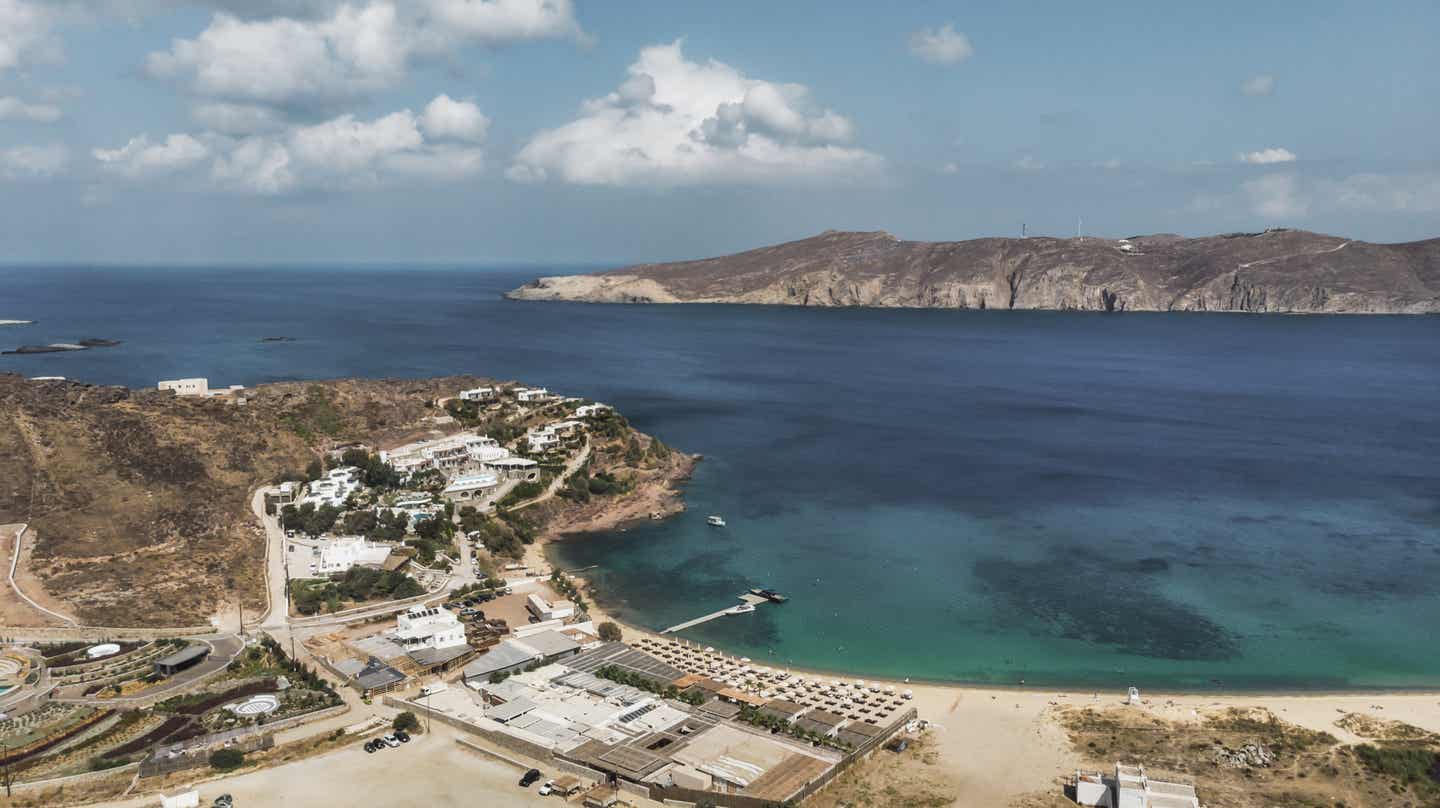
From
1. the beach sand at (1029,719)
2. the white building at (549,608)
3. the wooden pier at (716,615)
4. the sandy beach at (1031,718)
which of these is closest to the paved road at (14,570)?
the white building at (549,608)

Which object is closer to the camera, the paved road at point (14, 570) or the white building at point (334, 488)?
the paved road at point (14, 570)

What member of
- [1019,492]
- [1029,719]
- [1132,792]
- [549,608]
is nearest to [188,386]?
[549,608]

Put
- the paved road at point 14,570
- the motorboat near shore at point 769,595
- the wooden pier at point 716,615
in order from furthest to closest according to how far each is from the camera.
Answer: the motorboat near shore at point 769,595
the wooden pier at point 716,615
the paved road at point 14,570

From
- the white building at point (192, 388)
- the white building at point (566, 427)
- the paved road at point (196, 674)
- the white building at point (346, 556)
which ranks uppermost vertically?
the white building at point (192, 388)

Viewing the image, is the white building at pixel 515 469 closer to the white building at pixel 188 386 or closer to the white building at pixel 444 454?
the white building at pixel 444 454

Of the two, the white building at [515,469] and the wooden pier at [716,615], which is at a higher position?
the white building at [515,469]

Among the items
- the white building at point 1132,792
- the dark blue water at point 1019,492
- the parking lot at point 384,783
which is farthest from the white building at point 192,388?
the white building at point 1132,792

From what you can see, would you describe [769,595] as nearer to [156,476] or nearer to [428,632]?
[428,632]

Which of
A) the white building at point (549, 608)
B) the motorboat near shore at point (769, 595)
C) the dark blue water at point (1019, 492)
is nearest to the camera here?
the white building at point (549, 608)
